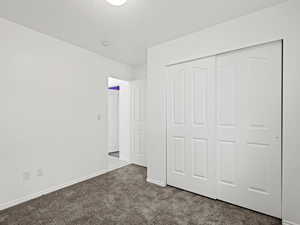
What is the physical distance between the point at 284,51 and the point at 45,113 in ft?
11.0

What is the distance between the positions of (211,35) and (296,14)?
→ 35.9 inches

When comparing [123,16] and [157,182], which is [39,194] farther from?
[123,16]

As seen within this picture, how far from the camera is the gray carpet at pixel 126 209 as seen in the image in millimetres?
1823

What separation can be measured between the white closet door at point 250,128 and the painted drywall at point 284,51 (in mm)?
113

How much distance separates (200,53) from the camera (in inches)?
93.7

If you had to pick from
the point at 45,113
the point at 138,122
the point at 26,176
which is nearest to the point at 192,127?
the point at 138,122

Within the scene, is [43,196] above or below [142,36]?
below

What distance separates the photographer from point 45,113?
2.50 m

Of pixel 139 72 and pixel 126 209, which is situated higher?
pixel 139 72

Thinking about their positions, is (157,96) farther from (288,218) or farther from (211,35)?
(288,218)

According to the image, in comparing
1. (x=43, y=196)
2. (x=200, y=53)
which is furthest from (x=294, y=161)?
(x=43, y=196)

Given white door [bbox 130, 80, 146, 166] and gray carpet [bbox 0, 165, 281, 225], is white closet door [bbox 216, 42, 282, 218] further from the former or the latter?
white door [bbox 130, 80, 146, 166]

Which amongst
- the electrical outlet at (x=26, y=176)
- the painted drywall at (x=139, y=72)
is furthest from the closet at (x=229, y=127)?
the electrical outlet at (x=26, y=176)

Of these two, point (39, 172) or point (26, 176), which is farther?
point (39, 172)
